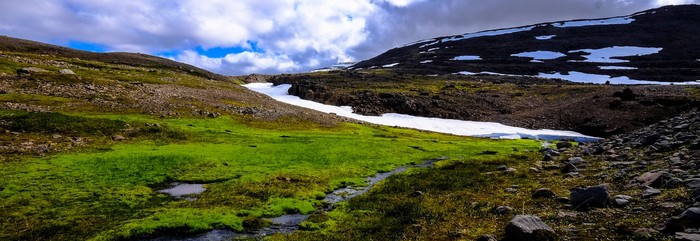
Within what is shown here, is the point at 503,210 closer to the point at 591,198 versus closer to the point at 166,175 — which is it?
the point at 591,198

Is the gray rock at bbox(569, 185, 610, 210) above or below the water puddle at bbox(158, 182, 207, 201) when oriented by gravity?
above

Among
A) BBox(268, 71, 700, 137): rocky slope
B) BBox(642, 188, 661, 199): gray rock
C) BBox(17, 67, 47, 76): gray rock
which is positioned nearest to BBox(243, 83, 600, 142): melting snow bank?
BBox(268, 71, 700, 137): rocky slope

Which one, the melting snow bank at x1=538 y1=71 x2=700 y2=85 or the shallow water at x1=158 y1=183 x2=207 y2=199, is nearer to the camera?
the shallow water at x1=158 y1=183 x2=207 y2=199

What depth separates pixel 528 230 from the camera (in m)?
14.9

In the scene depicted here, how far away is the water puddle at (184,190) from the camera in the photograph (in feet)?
89.5

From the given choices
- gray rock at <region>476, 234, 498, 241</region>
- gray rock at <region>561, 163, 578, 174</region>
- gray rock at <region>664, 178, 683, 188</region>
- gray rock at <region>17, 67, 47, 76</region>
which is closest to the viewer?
gray rock at <region>476, 234, 498, 241</region>

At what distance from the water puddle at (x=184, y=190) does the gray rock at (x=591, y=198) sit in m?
21.9

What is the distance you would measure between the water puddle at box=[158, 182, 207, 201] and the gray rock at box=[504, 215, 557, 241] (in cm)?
1958

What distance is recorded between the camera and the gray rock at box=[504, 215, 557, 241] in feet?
48.0

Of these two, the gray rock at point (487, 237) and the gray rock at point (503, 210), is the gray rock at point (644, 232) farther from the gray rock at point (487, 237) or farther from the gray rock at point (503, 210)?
the gray rock at point (503, 210)

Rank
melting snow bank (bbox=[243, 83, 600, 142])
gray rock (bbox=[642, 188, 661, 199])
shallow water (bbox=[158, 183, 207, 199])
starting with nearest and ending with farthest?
1. gray rock (bbox=[642, 188, 661, 199])
2. shallow water (bbox=[158, 183, 207, 199])
3. melting snow bank (bbox=[243, 83, 600, 142])

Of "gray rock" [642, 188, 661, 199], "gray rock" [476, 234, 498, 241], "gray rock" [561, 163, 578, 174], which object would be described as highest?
"gray rock" [642, 188, 661, 199]

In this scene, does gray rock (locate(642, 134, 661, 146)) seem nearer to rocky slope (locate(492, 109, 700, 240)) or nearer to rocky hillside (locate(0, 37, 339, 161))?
rocky slope (locate(492, 109, 700, 240))

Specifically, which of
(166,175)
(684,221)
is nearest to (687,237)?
(684,221)
